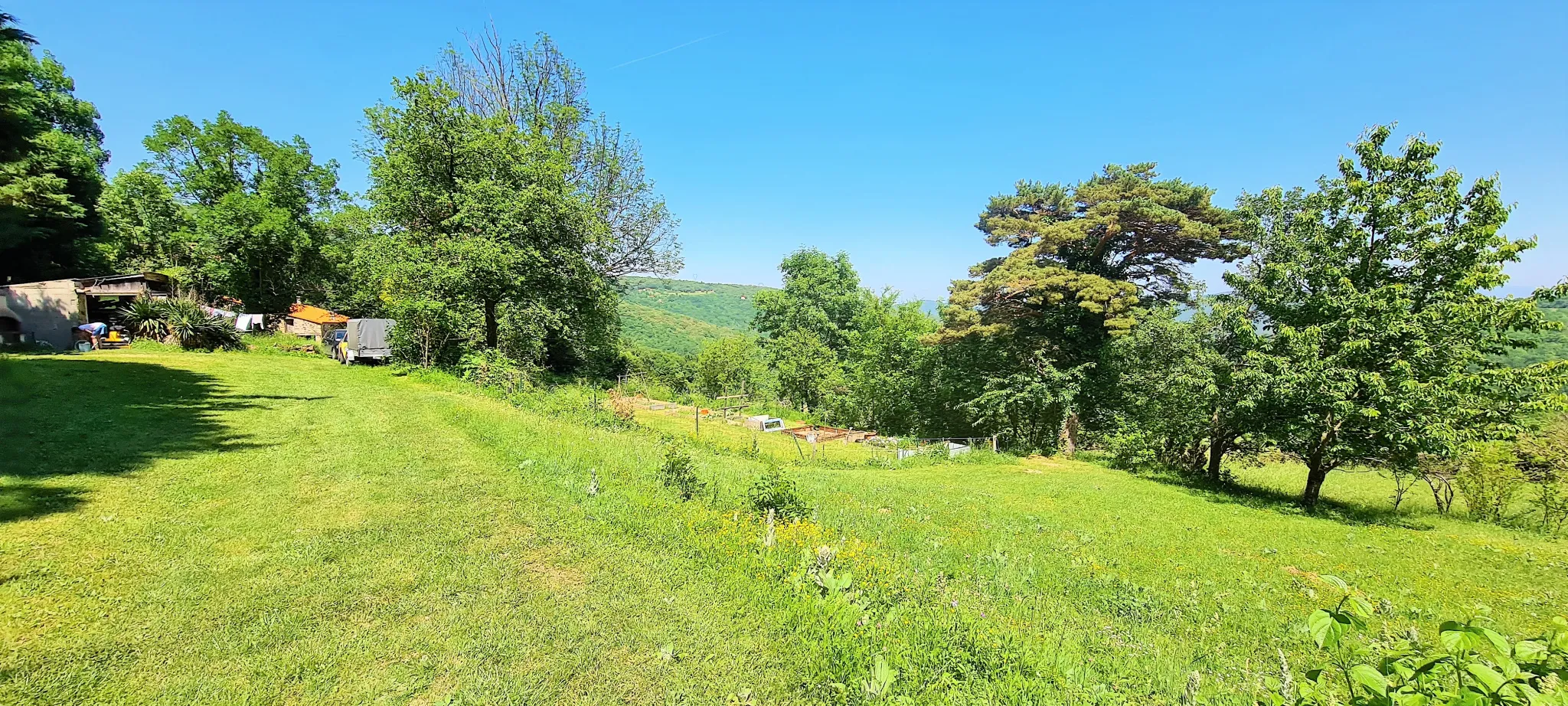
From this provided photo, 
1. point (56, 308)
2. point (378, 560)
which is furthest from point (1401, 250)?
point (56, 308)

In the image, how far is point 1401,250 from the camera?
13133 mm

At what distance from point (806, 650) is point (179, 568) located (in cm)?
527

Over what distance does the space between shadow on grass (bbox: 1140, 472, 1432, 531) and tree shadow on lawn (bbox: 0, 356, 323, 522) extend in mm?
21524

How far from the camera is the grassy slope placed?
3167 inches

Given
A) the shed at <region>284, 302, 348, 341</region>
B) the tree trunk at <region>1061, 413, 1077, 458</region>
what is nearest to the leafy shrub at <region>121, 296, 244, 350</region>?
the shed at <region>284, 302, 348, 341</region>

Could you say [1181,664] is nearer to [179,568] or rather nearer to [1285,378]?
[179,568]

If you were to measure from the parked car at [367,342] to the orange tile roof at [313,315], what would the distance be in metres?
10.8

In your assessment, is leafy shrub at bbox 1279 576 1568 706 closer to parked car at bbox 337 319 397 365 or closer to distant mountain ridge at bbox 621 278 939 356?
parked car at bbox 337 319 397 365

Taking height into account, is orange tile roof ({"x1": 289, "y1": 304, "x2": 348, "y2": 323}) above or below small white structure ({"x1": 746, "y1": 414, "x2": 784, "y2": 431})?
above

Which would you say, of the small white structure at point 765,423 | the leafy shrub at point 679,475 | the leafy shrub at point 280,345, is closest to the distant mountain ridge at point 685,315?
the small white structure at point 765,423

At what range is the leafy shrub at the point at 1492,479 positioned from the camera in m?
13.1

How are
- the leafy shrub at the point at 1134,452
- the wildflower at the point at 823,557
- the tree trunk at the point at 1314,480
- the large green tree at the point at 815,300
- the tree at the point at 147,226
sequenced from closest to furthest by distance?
the wildflower at the point at 823,557 < the tree trunk at the point at 1314,480 < the leafy shrub at the point at 1134,452 < the tree at the point at 147,226 < the large green tree at the point at 815,300

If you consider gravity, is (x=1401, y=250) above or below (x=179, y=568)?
above

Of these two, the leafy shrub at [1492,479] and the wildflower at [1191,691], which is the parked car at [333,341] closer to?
the wildflower at [1191,691]
